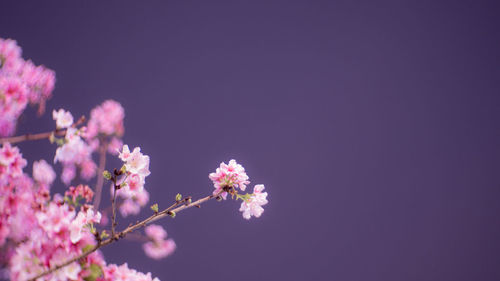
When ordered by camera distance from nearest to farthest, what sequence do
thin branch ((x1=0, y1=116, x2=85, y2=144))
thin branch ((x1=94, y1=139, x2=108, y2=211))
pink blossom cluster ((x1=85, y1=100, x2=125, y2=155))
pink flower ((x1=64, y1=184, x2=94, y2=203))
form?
thin branch ((x1=0, y1=116, x2=85, y2=144))
pink flower ((x1=64, y1=184, x2=94, y2=203))
thin branch ((x1=94, y1=139, x2=108, y2=211))
pink blossom cluster ((x1=85, y1=100, x2=125, y2=155))

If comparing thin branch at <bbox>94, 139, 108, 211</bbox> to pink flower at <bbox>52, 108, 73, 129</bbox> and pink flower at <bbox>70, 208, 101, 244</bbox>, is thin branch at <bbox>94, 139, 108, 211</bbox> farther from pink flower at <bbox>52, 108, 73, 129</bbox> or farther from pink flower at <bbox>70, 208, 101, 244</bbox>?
pink flower at <bbox>52, 108, 73, 129</bbox>

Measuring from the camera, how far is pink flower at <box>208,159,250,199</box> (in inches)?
38.4

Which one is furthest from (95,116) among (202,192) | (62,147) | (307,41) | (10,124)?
(307,41)

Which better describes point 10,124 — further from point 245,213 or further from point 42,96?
point 245,213

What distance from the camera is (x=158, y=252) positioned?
122 centimetres

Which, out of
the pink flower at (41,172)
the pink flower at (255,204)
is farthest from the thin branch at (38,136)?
the pink flower at (255,204)

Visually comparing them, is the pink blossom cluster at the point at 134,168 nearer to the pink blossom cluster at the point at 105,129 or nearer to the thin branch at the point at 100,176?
the thin branch at the point at 100,176

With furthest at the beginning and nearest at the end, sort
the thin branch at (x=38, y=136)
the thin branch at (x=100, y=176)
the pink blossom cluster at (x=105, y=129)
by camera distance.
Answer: the pink blossom cluster at (x=105, y=129) < the thin branch at (x=100, y=176) < the thin branch at (x=38, y=136)

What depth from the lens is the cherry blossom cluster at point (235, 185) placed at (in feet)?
3.19

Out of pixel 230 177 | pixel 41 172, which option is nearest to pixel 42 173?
pixel 41 172

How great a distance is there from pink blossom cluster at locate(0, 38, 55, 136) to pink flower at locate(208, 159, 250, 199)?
0.55 meters

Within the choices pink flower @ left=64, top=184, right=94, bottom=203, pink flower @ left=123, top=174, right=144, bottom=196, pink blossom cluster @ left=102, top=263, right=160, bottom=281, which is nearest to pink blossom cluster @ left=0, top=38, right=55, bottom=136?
pink flower @ left=64, top=184, right=94, bottom=203

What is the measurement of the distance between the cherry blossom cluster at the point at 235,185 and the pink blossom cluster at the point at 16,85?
546 millimetres

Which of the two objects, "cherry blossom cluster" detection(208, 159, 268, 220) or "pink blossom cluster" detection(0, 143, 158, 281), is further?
"cherry blossom cluster" detection(208, 159, 268, 220)
